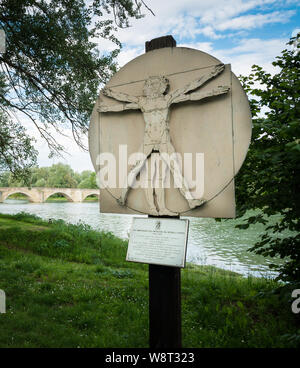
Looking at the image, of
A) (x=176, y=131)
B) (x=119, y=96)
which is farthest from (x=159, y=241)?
(x=119, y=96)

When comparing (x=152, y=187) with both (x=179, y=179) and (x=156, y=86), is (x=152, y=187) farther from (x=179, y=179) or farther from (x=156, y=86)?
(x=156, y=86)

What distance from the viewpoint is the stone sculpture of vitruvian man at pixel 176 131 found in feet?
6.79

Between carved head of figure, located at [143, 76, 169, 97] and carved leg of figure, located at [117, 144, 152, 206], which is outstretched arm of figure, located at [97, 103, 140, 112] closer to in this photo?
carved head of figure, located at [143, 76, 169, 97]

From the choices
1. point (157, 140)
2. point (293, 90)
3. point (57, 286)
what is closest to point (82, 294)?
point (57, 286)

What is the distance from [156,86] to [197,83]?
0.34m

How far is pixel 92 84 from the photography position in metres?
5.70

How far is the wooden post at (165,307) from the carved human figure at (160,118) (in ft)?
1.62

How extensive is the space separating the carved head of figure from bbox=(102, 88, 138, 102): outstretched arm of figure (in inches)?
5.5

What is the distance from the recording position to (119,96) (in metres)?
2.49

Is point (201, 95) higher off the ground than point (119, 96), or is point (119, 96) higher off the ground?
point (119, 96)

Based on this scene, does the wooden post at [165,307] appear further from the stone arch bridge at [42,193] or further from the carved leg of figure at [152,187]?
the stone arch bridge at [42,193]

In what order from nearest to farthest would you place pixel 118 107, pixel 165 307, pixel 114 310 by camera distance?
pixel 165 307
pixel 118 107
pixel 114 310

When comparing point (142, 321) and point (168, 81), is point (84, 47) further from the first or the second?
point (142, 321)

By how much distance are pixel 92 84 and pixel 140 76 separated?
11.8 feet
